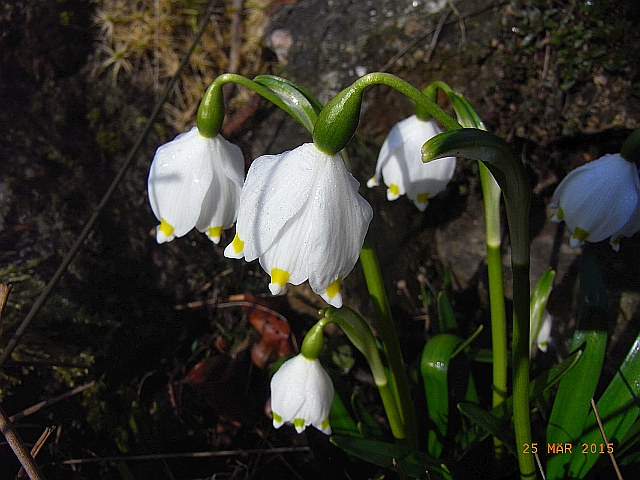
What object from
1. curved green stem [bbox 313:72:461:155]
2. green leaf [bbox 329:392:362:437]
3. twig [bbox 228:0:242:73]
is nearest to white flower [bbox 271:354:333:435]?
green leaf [bbox 329:392:362:437]

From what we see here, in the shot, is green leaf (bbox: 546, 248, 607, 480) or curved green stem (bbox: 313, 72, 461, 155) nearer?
curved green stem (bbox: 313, 72, 461, 155)

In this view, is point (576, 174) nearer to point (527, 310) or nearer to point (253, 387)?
point (527, 310)

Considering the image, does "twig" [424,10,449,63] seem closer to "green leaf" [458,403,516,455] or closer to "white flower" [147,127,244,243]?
"white flower" [147,127,244,243]

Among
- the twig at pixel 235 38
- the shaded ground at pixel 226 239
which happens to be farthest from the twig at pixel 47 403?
the twig at pixel 235 38

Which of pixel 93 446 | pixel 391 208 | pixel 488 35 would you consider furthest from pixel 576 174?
pixel 93 446

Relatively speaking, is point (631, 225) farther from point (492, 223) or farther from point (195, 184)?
point (195, 184)

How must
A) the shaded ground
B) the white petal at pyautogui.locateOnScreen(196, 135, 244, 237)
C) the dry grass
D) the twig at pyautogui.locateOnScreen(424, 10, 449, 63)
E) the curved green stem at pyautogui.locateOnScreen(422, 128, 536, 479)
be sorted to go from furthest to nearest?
1. the dry grass
2. the twig at pyautogui.locateOnScreen(424, 10, 449, 63)
3. the shaded ground
4. the white petal at pyautogui.locateOnScreen(196, 135, 244, 237)
5. the curved green stem at pyautogui.locateOnScreen(422, 128, 536, 479)
